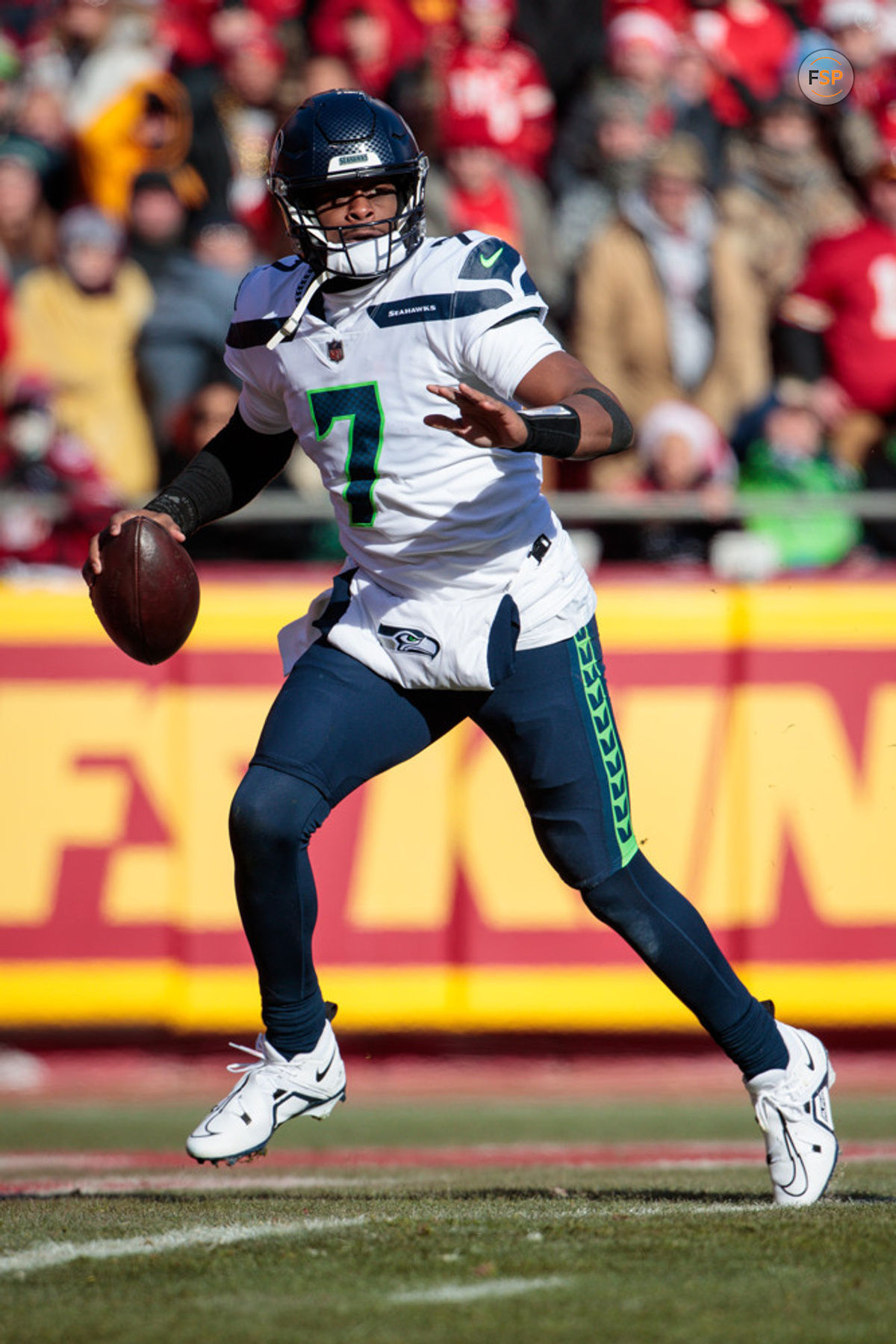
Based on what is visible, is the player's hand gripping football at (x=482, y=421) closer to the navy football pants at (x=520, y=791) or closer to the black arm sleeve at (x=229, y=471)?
the navy football pants at (x=520, y=791)

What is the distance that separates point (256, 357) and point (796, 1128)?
193 cm

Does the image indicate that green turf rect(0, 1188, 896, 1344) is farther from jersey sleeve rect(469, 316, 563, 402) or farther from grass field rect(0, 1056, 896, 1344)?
jersey sleeve rect(469, 316, 563, 402)

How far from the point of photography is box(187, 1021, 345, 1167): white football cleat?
364 centimetres

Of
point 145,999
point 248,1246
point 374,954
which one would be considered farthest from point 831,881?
point 248,1246

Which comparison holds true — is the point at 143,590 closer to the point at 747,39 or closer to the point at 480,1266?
the point at 480,1266

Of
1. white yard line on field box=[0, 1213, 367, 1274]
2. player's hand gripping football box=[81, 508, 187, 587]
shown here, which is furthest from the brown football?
white yard line on field box=[0, 1213, 367, 1274]

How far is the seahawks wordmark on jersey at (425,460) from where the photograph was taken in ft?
11.7

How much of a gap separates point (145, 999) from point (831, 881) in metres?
2.34

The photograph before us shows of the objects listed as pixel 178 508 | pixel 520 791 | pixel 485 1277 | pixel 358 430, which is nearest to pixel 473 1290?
pixel 485 1277

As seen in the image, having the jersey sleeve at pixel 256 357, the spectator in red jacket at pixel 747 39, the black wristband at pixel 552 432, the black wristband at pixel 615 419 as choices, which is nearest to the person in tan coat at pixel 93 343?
the spectator in red jacket at pixel 747 39

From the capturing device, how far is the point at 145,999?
621cm

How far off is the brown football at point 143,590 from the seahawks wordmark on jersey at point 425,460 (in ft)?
1.04

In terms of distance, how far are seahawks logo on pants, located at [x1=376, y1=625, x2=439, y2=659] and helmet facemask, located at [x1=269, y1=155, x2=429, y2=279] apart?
2.27 ft

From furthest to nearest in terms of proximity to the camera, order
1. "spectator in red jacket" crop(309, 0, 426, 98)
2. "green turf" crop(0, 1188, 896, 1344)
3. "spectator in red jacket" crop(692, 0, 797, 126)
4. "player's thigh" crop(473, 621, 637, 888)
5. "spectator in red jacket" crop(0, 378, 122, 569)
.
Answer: "spectator in red jacket" crop(692, 0, 797, 126)
"spectator in red jacket" crop(309, 0, 426, 98)
"spectator in red jacket" crop(0, 378, 122, 569)
"player's thigh" crop(473, 621, 637, 888)
"green turf" crop(0, 1188, 896, 1344)
